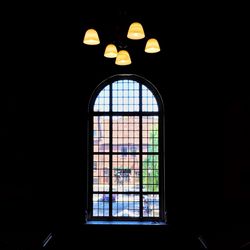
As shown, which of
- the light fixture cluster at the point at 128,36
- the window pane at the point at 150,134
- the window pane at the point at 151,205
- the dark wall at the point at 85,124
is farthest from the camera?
the window pane at the point at 150,134

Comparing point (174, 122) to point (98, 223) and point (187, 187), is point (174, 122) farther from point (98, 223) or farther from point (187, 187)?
point (98, 223)

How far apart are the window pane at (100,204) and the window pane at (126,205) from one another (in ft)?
0.55

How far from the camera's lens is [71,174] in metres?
6.73

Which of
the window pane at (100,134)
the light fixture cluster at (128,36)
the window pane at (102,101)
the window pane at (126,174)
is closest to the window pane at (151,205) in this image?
the window pane at (126,174)

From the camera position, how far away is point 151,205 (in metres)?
7.00

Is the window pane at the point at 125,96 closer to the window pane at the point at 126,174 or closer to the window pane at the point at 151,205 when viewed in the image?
the window pane at the point at 126,174

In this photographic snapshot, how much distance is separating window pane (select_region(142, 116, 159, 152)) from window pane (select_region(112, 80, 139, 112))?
0.37m

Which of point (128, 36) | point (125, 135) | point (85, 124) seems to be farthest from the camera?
point (125, 135)

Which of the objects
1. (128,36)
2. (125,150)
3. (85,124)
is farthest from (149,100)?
(128,36)

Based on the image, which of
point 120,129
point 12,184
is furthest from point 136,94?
point 12,184

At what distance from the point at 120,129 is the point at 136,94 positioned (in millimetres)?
834

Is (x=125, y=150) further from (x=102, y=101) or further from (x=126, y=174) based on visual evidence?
(x=102, y=101)

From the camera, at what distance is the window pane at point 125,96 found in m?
7.17

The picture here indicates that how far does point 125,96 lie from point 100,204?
238cm
